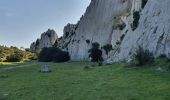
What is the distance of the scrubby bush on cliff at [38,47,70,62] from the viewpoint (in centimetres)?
10480

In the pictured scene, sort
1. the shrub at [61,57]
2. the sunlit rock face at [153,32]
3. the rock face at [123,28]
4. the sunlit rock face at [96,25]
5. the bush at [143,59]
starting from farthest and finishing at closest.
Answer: the sunlit rock face at [96,25], the shrub at [61,57], the rock face at [123,28], the sunlit rock face at [153,32], the bush at [143,59]

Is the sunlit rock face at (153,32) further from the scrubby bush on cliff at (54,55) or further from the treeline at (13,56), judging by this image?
A: the treeline at (13,56)

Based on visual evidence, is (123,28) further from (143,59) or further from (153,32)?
(143,59)

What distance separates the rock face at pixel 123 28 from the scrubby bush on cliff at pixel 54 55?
10.6m

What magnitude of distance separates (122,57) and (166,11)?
1615 cm

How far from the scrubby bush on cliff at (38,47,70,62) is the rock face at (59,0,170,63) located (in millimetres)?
10591

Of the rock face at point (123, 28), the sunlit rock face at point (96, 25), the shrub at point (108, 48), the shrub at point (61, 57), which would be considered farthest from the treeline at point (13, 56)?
the shrub at point (108, 48)

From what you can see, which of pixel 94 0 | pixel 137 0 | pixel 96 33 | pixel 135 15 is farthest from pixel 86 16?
pixel 135 15

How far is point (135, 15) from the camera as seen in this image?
7750 cm

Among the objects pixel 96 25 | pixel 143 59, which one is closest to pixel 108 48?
pixel 96 25

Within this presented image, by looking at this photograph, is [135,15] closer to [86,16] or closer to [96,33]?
[96,33]

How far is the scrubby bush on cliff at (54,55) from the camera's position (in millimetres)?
104800

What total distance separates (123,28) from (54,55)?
71.3 feet

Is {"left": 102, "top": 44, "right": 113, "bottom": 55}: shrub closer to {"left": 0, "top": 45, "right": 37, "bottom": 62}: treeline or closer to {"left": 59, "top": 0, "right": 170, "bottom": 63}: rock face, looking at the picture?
{"left": 59, "top": 0, "right": 170, "bottom": 63}: rock face
